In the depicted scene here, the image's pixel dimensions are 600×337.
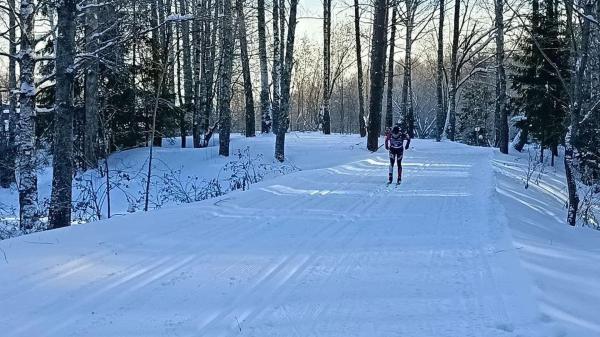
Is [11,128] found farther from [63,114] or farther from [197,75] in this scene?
[63,114]

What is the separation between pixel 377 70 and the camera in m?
22.1

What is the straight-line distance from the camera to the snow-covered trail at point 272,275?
14.7 ft

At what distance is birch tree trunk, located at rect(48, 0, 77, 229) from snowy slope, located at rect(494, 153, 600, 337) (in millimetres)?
8562

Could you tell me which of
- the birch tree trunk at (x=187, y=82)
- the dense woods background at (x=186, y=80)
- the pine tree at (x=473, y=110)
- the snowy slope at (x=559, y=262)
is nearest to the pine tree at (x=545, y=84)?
the dense woods background at (x=186, y=80)

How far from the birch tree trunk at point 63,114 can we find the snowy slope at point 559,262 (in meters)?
8.56

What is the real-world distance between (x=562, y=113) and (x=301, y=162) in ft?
43.1

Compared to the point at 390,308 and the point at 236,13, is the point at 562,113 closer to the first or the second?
the point at 236,13

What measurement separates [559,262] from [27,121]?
37.3 ft

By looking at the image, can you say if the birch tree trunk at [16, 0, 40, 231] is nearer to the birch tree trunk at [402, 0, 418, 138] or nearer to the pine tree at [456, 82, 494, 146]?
the birch tree trunk at [402, 0, 418, 138]

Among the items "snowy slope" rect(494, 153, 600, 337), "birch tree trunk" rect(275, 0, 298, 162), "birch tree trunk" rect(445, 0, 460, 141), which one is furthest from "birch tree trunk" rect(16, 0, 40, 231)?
"birch tree trunk" rect(445, 0, 460, 141)

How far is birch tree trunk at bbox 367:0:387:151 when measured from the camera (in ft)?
70.5

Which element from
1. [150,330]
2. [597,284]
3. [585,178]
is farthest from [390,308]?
[585,178]

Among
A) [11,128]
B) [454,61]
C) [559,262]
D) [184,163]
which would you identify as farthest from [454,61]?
[559,262]

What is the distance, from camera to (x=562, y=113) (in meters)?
24.4
